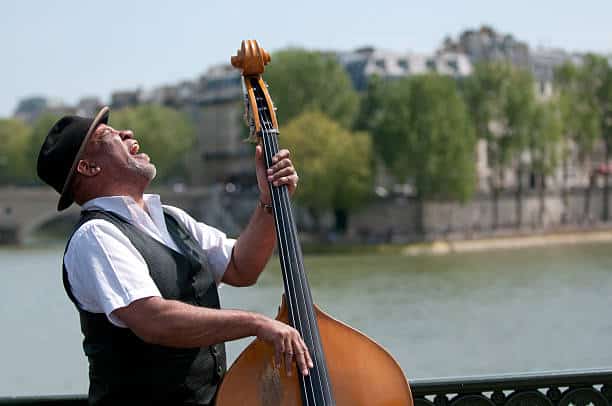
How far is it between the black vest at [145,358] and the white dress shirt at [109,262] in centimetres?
3

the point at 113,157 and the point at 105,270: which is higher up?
the point at 113,157

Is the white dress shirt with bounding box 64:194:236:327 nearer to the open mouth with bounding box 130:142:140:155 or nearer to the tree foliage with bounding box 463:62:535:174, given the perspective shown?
the open mouth with bounding box 130:142:140:155

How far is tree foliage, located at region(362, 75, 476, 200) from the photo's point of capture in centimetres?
3706

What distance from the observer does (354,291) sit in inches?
915

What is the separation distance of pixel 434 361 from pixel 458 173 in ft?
76.4

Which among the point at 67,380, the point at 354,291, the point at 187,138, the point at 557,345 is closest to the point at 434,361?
the point at 557,345

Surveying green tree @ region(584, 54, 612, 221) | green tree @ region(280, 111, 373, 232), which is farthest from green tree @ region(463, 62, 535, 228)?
green tree @ region(280, 111, 373, 232)

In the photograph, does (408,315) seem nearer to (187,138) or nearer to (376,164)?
(376,164)

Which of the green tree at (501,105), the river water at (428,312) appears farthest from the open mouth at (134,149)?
the green tree at (501,105)

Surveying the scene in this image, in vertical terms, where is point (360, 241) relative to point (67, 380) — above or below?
below

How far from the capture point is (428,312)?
19984 millimetres

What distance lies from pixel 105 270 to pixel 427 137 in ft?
116

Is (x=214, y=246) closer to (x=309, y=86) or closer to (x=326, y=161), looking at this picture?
(x=326, y=161)

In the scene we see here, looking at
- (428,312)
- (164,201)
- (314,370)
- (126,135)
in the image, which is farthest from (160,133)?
(314,370)
